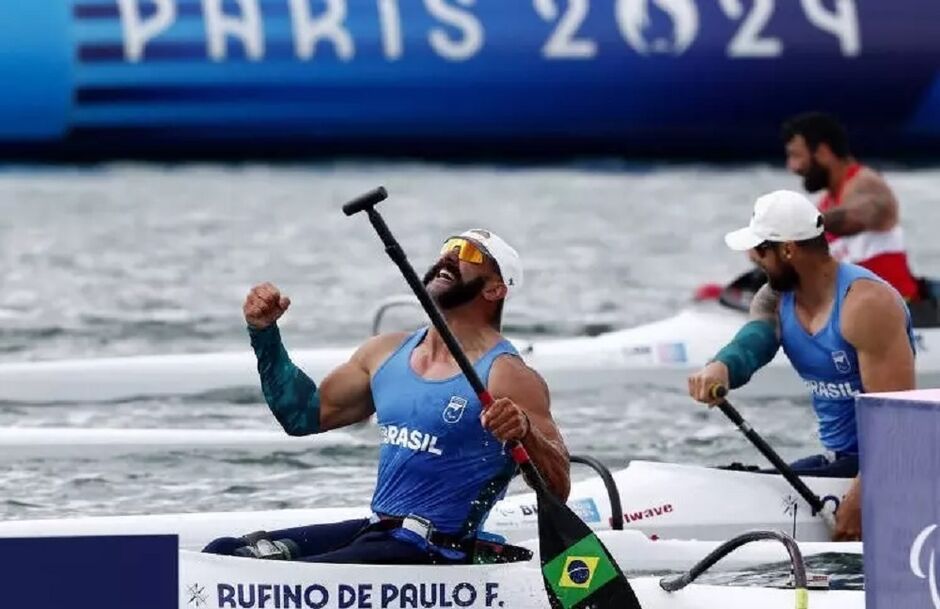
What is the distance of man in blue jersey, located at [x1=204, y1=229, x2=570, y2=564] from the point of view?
709 centimetres

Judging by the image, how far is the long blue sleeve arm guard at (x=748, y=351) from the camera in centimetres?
884

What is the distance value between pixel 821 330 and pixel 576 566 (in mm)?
2050

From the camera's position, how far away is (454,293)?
7227mm

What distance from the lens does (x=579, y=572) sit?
23.2ft

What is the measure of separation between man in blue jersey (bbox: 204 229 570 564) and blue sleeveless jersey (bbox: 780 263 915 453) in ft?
6.03

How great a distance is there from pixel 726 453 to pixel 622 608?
18.4 feet

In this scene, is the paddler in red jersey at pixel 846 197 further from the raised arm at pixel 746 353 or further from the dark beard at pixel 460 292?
the dark beard at pixel 460 292

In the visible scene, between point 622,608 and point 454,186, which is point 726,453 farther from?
point 454,186

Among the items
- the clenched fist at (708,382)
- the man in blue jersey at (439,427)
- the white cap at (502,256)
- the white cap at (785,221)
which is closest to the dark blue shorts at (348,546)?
the man in blue jersey at (439,427)

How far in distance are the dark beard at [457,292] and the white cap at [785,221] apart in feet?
5.80

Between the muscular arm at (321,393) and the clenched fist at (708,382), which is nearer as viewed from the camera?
the muscular arm at (321,393)

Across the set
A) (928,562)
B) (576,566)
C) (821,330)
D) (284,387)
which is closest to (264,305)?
(284,387)

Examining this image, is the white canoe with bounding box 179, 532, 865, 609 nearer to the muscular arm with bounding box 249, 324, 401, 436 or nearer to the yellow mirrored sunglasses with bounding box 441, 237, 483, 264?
the muscular arm with bounding box 249, 324, 401, 436

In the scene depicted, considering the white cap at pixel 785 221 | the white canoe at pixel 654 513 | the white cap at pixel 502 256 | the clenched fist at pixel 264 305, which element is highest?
the white cap at pixel 785 221
